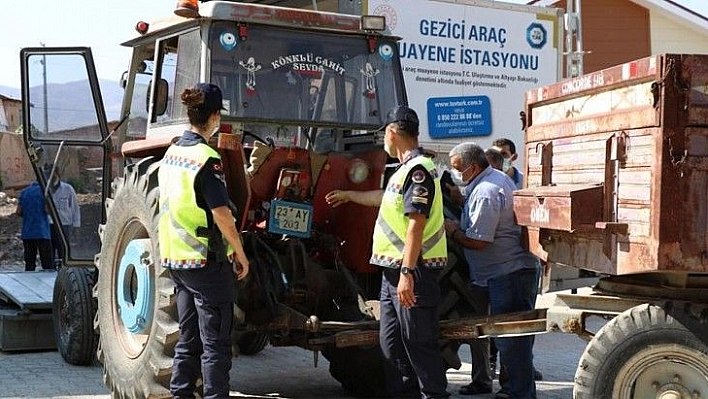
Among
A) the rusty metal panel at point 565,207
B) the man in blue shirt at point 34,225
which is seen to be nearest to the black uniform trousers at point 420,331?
the rusty metal panel at point 565,207

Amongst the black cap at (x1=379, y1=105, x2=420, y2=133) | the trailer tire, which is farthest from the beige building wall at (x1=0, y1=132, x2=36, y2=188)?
the black cap at (x1=379, y1=105, x2=420, y2=133)

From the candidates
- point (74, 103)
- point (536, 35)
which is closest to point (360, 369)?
point (74, 103)

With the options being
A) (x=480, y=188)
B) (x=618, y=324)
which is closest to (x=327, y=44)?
(x=480, y=188)

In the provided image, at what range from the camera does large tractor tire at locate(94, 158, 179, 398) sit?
615 centimetres

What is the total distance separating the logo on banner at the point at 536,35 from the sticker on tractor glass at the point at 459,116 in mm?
1008

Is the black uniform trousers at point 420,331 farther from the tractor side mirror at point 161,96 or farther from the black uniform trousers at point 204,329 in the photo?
the tractor side mirror at point 161,96

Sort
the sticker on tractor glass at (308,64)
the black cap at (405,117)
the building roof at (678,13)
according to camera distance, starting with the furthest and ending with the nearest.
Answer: the building roof at (678,13)
the sticker on tractor glass at (308,64)
the black cap at (405,117)

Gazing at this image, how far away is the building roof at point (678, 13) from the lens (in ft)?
69.5

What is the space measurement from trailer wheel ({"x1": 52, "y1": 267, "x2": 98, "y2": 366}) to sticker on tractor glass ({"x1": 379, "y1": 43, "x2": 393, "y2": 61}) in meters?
3.04

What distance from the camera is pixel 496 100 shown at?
12828 mm

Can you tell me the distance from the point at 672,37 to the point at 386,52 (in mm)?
15924

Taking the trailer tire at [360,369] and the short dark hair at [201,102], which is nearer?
the short dark hair at [201,102]

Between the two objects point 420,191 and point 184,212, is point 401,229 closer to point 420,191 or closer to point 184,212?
point 420,191

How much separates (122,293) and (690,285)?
353cm
